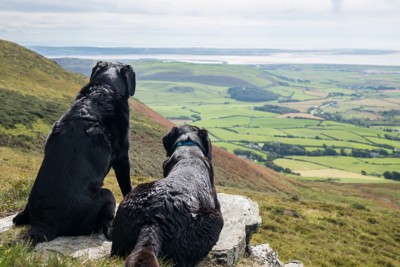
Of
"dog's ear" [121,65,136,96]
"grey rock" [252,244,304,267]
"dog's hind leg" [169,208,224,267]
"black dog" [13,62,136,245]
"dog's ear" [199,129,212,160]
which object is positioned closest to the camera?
"dog's hind leg" [169,208,224,267]

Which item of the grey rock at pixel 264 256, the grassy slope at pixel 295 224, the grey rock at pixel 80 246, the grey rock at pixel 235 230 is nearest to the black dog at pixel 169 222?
the grey rock at pixel 80 246

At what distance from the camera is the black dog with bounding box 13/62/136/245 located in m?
5.67

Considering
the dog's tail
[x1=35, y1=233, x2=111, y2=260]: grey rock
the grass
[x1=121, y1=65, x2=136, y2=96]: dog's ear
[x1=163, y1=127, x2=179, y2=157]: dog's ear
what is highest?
[x1=121, y1=65, x2=136, y2=96]: dog's ear

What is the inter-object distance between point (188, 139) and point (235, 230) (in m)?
1.93

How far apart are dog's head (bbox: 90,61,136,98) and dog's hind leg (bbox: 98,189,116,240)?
81.4 inches

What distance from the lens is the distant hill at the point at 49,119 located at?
29.1 m

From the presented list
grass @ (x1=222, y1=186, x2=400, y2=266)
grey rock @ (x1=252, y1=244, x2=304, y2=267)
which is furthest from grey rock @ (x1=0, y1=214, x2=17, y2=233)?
grass @ (x1=222, y1=186, x2=400, y2=266)

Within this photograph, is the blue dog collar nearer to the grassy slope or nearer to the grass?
the grassy slope

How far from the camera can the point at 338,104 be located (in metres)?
185

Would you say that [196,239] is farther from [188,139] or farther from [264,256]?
[264,256]

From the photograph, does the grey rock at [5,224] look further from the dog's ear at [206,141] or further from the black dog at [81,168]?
the dog's ear at [206,141]

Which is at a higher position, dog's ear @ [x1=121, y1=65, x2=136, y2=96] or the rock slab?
dog's ear @ [x1=121, y1=65, x2=136, y2=96]

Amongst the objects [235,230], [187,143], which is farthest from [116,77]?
[235,230]

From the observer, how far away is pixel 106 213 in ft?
20.2
